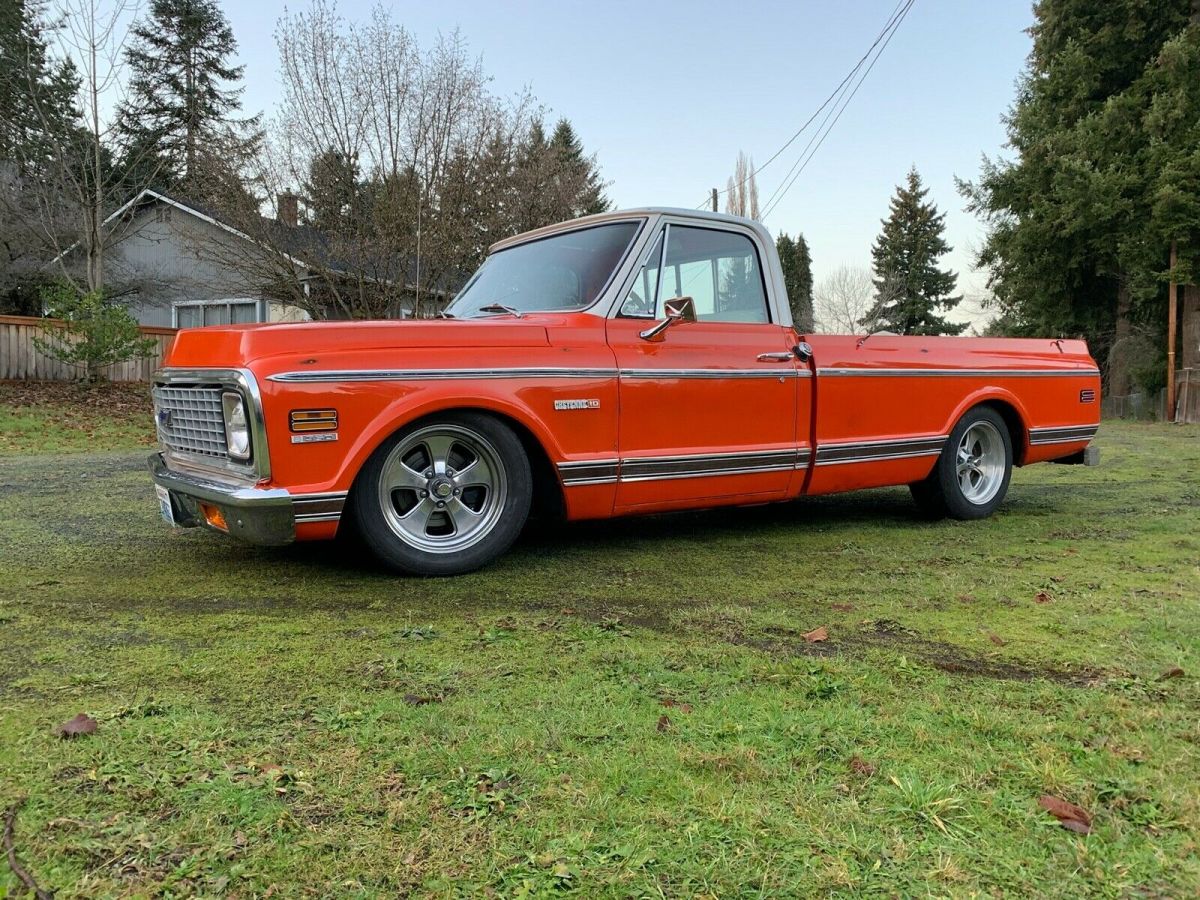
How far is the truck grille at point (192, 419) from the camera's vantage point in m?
3.83

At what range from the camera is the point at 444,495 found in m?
4.04

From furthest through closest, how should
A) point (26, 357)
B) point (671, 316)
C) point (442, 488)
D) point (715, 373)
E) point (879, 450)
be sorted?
point (26, 357) → point (879, 450) → point (715, 373) → point (671, 316) → point (442, 488)

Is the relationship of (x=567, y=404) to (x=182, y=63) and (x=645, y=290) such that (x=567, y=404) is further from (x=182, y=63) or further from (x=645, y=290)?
(x=182, y=63)

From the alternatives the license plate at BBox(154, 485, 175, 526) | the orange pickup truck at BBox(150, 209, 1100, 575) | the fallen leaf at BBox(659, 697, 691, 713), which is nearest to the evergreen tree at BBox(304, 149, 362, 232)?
the orange pickup truck at BBox(150, 209, 1100, 575)

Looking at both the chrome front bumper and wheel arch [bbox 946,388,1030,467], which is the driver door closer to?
wheel arch [bbox 946,388,1030,467]

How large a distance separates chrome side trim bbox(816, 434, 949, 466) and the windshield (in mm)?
1696

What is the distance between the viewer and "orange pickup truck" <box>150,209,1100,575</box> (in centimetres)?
365

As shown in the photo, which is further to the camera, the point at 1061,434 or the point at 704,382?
the point at 1061,434

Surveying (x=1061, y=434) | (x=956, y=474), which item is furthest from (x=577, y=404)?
(x=1061, y=434)

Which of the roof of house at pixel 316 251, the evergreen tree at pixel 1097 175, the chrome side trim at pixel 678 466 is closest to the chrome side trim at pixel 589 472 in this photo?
the chrome side trim at pixel 678 466

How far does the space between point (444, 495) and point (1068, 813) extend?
287 centimetres

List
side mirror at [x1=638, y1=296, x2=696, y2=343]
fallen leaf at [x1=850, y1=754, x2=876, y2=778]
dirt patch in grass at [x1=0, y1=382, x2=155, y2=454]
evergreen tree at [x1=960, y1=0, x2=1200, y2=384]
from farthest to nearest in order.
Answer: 1. evergreen tree at [x1=960, y1=0, x2=1200, y2=384]
2. dirt patch in grass at [x1=0, y1=382, x2=155, y2=454]
3. side mirror at [x1=638, y1=296, x2=696, y2=343]
4. fallen leaf at [x1=850, y1=754, x2=876, y2=778]

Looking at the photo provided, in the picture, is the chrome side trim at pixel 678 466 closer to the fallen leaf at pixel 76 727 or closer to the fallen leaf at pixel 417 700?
the fallen leaf at pixel 417 700

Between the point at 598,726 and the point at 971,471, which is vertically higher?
the point at 971,471
